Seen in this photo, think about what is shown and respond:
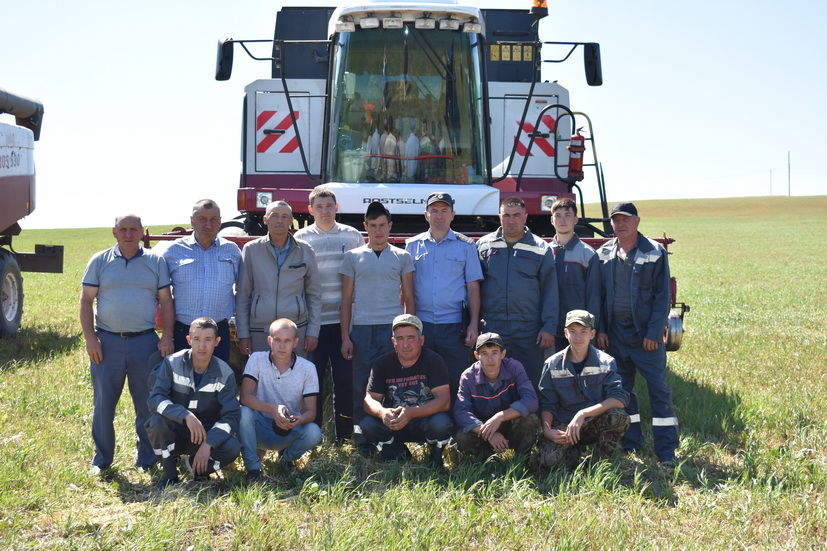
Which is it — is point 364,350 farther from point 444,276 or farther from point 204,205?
point 204,205

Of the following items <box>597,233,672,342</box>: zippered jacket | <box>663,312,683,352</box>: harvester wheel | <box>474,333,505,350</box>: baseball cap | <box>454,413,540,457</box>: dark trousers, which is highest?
<box>597,233,672,342</box>: zippered jacket

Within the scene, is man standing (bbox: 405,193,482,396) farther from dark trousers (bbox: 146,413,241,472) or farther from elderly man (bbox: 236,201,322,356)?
dark trousers (bbox: 146,413,241,472)

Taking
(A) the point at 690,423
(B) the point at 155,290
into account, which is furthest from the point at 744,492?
(B) the point at 155,290

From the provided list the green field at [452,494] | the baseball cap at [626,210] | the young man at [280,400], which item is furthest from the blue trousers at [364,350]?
the baseball cap at [626,210]

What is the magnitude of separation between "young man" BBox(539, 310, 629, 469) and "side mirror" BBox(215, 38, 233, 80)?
443 centimetres

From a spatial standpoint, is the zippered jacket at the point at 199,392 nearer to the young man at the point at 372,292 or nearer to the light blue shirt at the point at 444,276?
the young man at the point at 372,292

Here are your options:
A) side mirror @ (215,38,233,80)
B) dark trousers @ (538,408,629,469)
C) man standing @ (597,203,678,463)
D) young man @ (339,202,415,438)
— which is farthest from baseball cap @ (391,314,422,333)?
side mirror @ (215,38,233,80)

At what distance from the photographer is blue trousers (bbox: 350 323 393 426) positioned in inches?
249

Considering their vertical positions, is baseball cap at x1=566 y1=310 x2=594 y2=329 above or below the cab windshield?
below

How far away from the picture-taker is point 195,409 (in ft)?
18.5

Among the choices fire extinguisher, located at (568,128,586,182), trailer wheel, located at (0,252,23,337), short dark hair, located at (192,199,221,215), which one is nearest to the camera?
short dark hair, located at (192,199,221,215)

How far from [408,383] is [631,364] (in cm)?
171

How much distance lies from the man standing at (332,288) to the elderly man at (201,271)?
2.40 ft

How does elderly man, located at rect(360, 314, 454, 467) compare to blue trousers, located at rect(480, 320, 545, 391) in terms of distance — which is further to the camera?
blue trousers, located at rect(480, 320, 545, 391)
